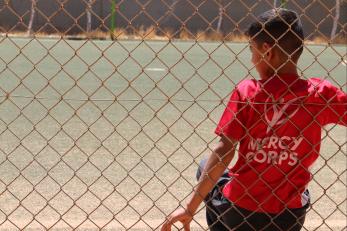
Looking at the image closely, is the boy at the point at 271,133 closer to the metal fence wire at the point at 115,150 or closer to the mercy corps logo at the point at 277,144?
the mercy corps logo at the point at 277,144

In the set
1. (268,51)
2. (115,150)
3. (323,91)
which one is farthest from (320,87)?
(115,150)

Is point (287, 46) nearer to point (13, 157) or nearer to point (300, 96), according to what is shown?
point (300, 96)

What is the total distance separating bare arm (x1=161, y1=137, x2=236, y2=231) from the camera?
8.01 feet

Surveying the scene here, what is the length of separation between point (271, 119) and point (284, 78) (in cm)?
18

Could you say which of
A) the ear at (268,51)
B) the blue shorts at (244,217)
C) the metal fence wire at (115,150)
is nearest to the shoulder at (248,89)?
the ear at (268,51)

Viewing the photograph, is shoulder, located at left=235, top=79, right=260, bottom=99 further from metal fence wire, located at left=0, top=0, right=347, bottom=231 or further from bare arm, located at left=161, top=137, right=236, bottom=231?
metal fence wire, located at left=0, top=0, right=347, bottom=231

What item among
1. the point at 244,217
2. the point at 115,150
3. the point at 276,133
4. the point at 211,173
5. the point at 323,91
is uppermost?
the point at 323,91

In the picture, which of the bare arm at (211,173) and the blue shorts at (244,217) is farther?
the blue shorts at (244,217)

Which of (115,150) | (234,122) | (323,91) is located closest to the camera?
(234,122)

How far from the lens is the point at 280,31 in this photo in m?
2.52

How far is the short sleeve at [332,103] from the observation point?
8.27 ft

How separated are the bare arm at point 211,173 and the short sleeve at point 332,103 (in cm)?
42

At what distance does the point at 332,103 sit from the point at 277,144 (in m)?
0.29

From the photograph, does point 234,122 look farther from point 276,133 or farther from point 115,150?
point 115,150
